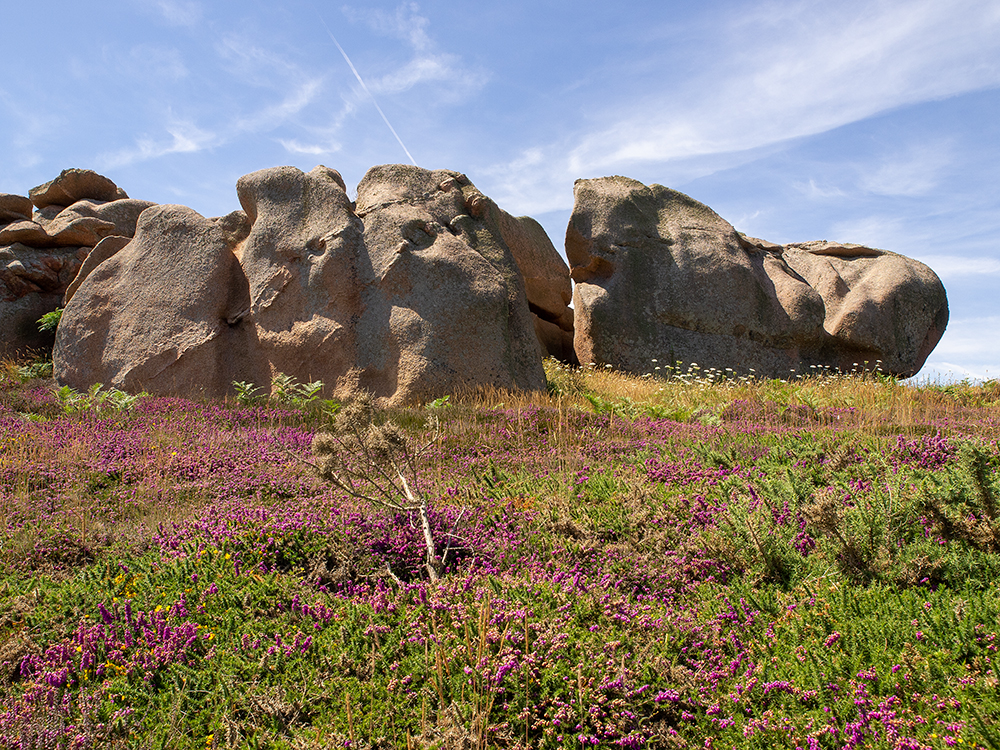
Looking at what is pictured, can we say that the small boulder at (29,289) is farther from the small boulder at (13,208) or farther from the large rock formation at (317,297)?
the large rock formation at (317,297)

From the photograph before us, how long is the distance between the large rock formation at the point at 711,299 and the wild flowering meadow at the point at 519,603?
43.1 feet

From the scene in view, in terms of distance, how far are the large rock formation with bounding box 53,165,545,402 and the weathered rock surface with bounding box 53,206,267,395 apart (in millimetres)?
29

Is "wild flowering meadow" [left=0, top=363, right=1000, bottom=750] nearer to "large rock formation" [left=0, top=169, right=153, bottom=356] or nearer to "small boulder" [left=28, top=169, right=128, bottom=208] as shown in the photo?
"large rock formation" [left=0, top=169, right=153, bottom=356]

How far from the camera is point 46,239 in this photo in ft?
72.3

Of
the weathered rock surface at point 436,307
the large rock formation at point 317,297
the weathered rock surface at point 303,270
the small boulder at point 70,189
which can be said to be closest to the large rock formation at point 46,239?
the small boulder at point 70,189

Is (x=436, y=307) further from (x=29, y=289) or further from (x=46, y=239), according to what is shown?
(x=46, y=239)

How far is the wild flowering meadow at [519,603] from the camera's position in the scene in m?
3.22

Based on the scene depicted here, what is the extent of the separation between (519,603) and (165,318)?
42.8 ft

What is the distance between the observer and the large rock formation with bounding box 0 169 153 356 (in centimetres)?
2041

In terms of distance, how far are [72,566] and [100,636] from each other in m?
1.53

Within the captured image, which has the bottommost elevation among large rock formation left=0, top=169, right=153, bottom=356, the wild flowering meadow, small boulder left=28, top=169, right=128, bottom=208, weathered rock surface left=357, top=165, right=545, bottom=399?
the wild flowering meadow

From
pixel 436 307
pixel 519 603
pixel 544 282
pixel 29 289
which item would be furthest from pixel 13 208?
pixel 519 603

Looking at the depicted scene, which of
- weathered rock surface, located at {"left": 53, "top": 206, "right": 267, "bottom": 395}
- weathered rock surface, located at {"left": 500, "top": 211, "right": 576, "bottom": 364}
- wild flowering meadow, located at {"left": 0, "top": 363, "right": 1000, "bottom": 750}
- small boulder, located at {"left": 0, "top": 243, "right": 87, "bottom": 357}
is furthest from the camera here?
weathered rock surface, located at {"left": 500, "top": 211, "right": 576, "bottom": 364}

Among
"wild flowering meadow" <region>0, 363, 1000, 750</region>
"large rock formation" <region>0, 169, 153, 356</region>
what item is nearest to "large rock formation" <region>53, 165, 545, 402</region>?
"wild flowering meadow" <region>0, 363, 1000, 750</region>
